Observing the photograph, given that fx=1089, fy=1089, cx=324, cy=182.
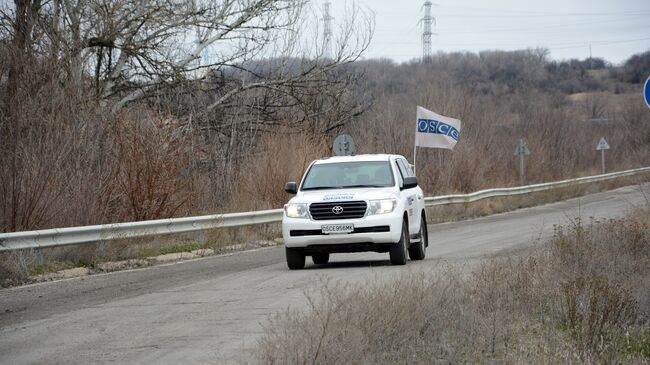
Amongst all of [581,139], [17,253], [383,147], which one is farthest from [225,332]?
[581,139]

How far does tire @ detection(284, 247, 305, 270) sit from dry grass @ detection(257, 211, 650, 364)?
519cm

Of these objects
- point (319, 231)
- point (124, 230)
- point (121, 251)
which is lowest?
point (121, 251)

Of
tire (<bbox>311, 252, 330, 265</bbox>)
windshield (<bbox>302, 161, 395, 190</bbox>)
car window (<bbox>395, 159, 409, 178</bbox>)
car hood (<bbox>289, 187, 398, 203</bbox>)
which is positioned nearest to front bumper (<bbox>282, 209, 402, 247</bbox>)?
car hood (<bbox>289, 187, 398, 203</bbox>)

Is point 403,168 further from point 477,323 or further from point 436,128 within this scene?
point 436,128

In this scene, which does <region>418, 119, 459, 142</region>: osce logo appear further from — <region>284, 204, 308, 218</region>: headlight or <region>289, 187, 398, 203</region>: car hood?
<region>284, 204, 308, 218</region>: headlight

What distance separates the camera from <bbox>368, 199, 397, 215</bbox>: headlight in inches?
664

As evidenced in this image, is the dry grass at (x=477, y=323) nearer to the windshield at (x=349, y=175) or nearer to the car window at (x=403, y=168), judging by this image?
the windshield at (x=349, y=175)

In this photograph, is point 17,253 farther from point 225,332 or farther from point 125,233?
point 225,332

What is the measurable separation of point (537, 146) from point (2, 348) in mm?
57790

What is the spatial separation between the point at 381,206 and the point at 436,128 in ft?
62.6

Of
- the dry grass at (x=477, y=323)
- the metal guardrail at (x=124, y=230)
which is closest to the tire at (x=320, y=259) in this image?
the metal guardrail at (x=124, y=230)

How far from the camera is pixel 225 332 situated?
1002 cm

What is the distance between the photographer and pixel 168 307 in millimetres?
12219

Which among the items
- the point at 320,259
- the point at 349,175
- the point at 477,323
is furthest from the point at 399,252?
the point at 477,323
